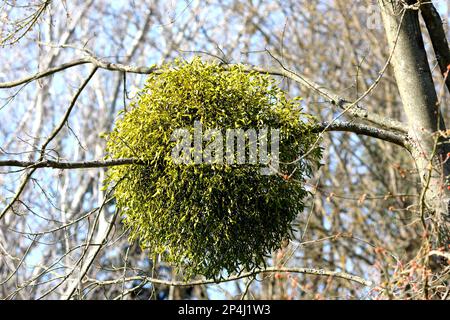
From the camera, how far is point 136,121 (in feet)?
8.98

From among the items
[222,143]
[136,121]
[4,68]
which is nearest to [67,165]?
[136,121]

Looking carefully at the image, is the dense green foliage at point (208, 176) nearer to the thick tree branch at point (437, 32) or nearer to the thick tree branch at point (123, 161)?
the thick tree branch at point (123, 161)

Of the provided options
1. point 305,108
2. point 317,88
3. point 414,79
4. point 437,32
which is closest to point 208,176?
point 317,88

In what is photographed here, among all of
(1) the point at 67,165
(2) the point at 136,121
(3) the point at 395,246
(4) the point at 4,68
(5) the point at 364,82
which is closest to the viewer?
(1) the point at 67,165

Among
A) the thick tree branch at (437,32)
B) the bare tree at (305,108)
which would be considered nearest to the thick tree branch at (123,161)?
the thick tree branch at (437,32)

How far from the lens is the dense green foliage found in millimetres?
2643

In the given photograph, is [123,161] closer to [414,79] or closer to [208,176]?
[208,176]

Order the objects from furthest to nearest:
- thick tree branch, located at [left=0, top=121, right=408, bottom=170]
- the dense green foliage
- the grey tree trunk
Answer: the grey tree trunk
the dense green foliage
thick tree branch, located at [left=0, top=121, right=408, bottom=170]

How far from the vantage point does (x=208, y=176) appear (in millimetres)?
2635

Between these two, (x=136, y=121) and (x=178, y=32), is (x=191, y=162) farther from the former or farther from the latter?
(x=178, y=32)

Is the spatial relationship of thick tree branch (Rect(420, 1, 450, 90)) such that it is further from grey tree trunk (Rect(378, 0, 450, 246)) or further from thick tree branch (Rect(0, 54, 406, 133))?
thick tree branch (Rect(0, 54, 406, 133))

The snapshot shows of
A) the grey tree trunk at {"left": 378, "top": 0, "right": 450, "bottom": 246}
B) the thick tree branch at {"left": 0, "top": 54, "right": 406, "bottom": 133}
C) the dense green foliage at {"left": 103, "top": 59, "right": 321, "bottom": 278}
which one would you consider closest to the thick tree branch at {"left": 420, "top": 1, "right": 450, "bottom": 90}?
the grey tree trunk at {"left": 378, "top": 0, "right": 450, "bottom": 246}

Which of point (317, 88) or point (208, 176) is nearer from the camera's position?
point (208, 176)

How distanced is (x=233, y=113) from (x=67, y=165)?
1.86ft
